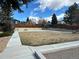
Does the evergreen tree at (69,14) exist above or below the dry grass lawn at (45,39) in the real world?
above

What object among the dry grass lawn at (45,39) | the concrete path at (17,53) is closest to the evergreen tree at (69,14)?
the dry grass lawn at (45,39)

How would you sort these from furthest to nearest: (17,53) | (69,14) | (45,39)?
1. (69,14)
2. (45,39)
3. (17,53)

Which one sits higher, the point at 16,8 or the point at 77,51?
the point at 16,8

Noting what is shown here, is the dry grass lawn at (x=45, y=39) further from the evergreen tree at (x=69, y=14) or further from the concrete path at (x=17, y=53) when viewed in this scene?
the evergreen tree at (x=69, y=14)

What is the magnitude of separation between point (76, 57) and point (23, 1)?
677cm

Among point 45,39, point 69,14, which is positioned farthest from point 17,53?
point 69,14

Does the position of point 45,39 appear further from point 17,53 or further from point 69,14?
point 69,14

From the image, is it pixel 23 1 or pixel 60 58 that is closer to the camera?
pixel 23 1

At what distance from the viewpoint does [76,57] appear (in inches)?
475

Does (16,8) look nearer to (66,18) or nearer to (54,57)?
(54,57)

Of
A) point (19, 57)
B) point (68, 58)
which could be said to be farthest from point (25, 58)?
point (68, 58)

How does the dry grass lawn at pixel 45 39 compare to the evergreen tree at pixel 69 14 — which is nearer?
the dry grass lawn at pixel 45 39

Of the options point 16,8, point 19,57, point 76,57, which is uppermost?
point 16,8

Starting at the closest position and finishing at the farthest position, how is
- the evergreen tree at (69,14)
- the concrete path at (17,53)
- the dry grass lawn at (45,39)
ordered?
the concrete path at (17,53)
the dry grass lawn at (45,39)
the evergreen tree at (69,14)
